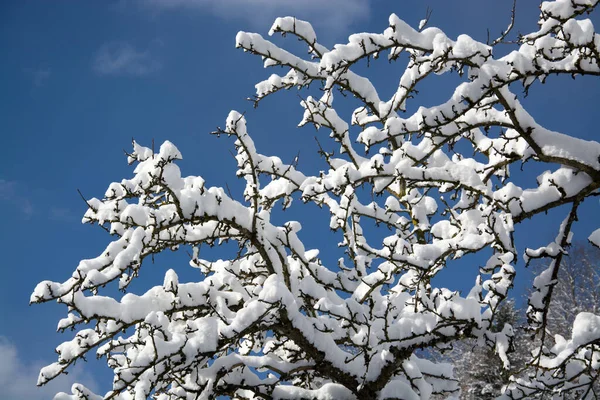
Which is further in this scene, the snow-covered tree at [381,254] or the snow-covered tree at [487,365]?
the snow-covered tree at [487,365]

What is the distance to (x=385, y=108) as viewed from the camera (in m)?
4.74

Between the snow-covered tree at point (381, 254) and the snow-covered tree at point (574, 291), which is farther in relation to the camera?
the snow-covered tree at point (574, 291)

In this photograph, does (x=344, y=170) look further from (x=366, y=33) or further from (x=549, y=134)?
(x=549, y=134)

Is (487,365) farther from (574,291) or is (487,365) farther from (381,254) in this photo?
(381,254)

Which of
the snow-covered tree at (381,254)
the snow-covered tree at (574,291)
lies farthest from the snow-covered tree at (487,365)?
the snow-covered tree at (381,254)

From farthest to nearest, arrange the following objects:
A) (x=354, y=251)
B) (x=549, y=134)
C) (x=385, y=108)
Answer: (x=354, y=251) → (x=385, y=108) → (x=549, y=134)

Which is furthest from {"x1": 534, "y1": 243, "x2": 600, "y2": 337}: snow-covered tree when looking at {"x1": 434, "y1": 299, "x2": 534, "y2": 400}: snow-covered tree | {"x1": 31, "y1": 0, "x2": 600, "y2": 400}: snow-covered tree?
{"x1": 31, "y1": 0, "x2": 600, "y2": 400}: snow-covered tree

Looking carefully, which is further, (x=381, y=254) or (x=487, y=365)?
(x=487, y=365)

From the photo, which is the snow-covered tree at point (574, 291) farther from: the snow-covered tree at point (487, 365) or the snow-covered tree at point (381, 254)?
the snow-covered tree at point (381, 254)

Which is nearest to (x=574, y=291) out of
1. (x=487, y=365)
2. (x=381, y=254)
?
(x=487, y=365)

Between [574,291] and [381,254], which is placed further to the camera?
[574,291]

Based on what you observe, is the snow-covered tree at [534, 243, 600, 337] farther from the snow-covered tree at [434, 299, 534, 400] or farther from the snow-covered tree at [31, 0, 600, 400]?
the snow-covered tree at [31, 0, 600, 400]

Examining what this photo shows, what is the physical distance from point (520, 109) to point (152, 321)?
122 inches

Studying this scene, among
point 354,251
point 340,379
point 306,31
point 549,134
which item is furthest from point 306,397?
point 306,31
